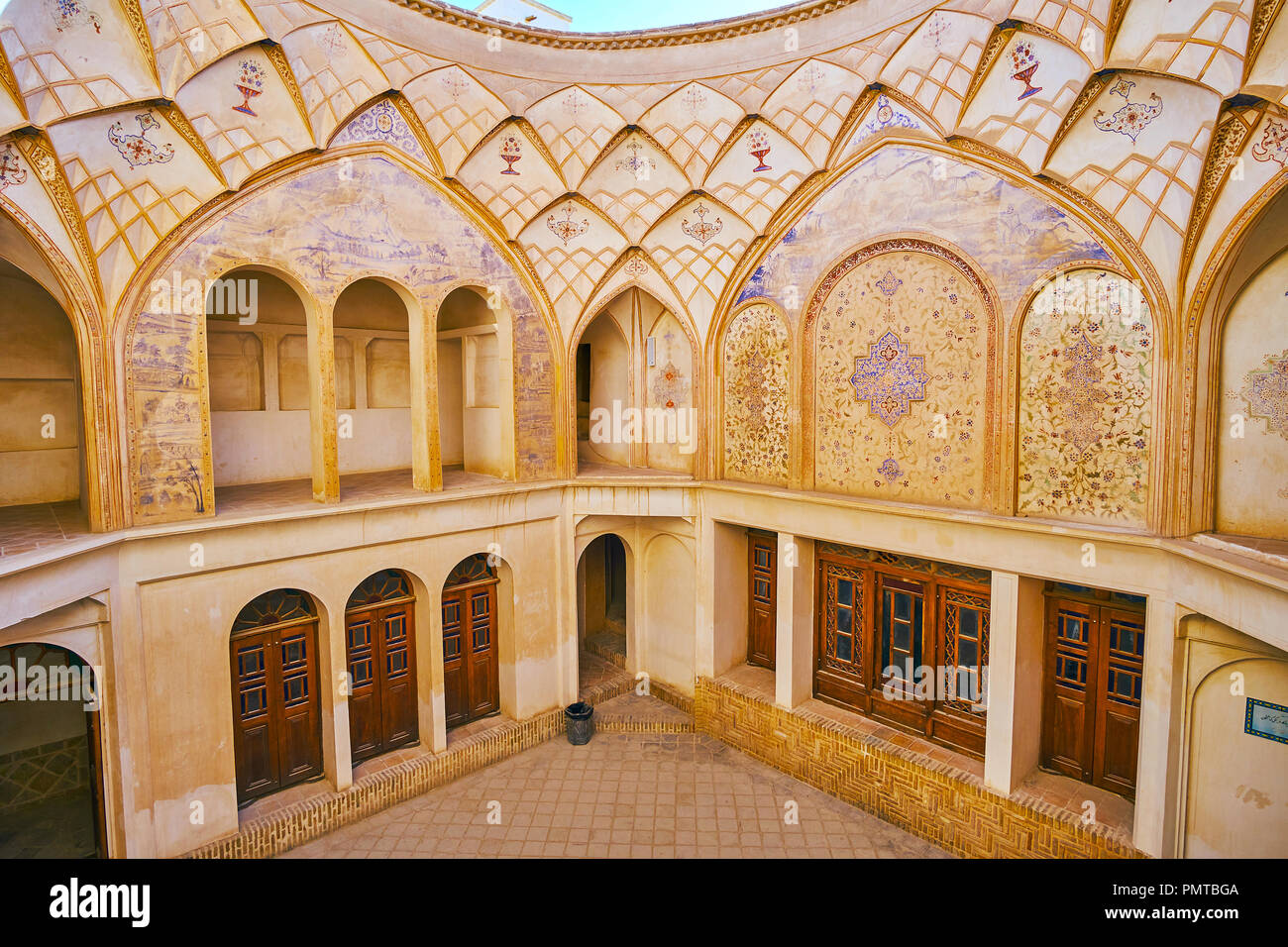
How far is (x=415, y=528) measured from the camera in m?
7.35

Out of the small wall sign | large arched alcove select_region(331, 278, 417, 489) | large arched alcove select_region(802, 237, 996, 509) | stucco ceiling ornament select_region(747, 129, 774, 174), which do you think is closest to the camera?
the small wall sign

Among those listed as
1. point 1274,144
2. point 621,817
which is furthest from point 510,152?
point 621,817

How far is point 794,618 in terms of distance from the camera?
7891 millimetres

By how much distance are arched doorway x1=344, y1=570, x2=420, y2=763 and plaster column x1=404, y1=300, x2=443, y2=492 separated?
1.11 meters

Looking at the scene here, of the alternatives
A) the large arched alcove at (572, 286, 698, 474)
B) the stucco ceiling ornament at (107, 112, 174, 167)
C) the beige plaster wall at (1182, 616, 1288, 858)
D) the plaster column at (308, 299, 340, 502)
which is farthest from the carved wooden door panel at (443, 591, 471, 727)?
the beige plaster wall at (1182, 616, 1288, 858)

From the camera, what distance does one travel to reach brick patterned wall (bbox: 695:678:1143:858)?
19.2 ft

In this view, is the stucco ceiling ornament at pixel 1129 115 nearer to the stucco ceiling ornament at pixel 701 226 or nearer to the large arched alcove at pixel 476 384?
the stucco ceiling ornament at pixel 701 226

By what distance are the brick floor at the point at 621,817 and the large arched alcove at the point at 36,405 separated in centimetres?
410

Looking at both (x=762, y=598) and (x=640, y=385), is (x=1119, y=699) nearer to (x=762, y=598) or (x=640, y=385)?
(x=762, y=598)

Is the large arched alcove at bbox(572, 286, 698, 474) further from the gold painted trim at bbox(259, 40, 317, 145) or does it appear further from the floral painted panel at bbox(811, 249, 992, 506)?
the gold painted trim at bbox(259, 40, 317, 145)

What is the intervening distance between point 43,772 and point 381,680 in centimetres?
330

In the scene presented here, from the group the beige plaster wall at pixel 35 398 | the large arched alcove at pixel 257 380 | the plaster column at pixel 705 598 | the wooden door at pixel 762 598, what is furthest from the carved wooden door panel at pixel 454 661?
the beige plaster wall at pixel 35 398

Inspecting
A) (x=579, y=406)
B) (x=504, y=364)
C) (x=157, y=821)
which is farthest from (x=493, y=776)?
(x=579, y=406)

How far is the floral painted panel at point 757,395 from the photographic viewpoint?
798 cm
